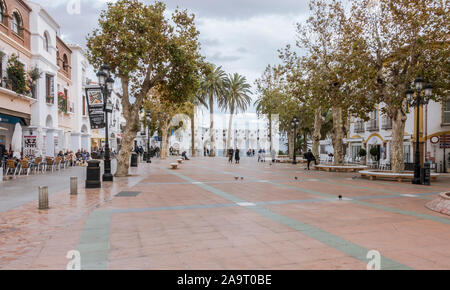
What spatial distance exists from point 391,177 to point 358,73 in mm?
5613

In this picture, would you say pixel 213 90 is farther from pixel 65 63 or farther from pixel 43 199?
pixel 43 199

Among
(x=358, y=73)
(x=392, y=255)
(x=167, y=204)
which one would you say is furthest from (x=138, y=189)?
(x=358, y=73)

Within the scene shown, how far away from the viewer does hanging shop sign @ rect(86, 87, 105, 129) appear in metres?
23.5

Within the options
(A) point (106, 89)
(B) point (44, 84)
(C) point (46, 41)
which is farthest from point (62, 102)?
(A) point (106, 89)

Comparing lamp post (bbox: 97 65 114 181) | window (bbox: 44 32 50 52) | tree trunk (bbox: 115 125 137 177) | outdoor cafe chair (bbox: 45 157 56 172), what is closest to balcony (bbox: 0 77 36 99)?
outdoor cafe chair (bbox: 45 157 56 172)

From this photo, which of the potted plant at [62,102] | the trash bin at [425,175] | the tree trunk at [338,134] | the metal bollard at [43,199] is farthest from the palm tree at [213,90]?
the metal bollard at [43,199]

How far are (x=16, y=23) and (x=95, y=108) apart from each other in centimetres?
737

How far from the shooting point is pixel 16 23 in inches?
838

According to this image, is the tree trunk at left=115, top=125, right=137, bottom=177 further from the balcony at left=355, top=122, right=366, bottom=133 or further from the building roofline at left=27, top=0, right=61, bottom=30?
the balcony at left=355, top=122, right=366, bottom=133

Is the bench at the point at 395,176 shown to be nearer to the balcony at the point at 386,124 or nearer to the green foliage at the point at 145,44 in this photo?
the green foliage at the point at 145,44

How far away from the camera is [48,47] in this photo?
83.4 ft

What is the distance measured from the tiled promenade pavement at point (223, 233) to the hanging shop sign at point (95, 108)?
14.7 m

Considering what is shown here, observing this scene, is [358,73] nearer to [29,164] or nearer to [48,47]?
[29,164]
